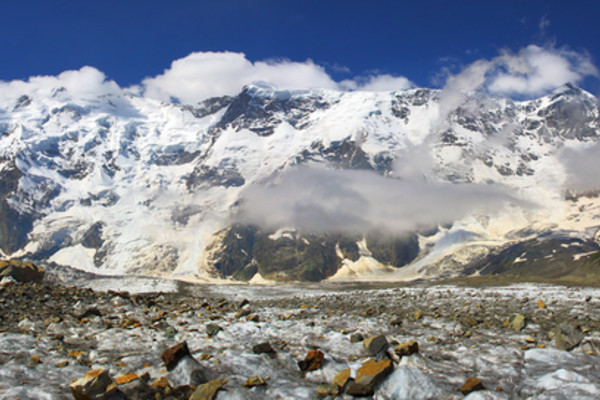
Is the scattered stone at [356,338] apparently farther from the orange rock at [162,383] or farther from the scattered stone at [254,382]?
the orange rock at [162,383]

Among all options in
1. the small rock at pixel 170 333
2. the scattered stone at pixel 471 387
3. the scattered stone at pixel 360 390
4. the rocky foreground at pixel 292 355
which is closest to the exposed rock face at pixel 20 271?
the rocky foreground at pixel 292 355

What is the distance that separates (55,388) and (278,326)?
31.6 ft

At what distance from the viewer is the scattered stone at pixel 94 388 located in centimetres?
903

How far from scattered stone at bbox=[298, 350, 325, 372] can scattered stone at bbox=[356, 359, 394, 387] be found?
1.50 m

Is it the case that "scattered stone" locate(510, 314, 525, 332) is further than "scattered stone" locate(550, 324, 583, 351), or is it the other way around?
"scattered stone" locate(510, 314, 525, 332)

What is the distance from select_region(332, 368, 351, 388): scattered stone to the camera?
33.8 ft

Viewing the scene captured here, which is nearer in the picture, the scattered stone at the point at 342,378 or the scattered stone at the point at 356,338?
the scattered stone at the point at 342,378

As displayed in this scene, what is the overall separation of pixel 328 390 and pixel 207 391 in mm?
2716

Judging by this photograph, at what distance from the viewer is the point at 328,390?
9977mm

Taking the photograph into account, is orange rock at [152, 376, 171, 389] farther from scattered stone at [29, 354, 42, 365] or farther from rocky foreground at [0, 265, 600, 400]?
scattered stone at [29, 354, 42, 365]

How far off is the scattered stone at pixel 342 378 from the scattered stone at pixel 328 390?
0.69 feet

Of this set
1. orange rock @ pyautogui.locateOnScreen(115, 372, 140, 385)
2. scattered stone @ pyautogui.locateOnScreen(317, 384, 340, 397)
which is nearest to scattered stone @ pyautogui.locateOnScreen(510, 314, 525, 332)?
scattered stone @ pyautogui.locateOnScreen(317, 384, 340, 397)

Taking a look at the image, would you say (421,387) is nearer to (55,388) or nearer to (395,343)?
(395,343)

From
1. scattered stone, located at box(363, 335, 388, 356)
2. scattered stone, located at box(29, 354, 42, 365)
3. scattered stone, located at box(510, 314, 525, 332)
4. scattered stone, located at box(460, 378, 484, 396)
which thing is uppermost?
scattered stone, located at box(510, 314, 525, 332)
